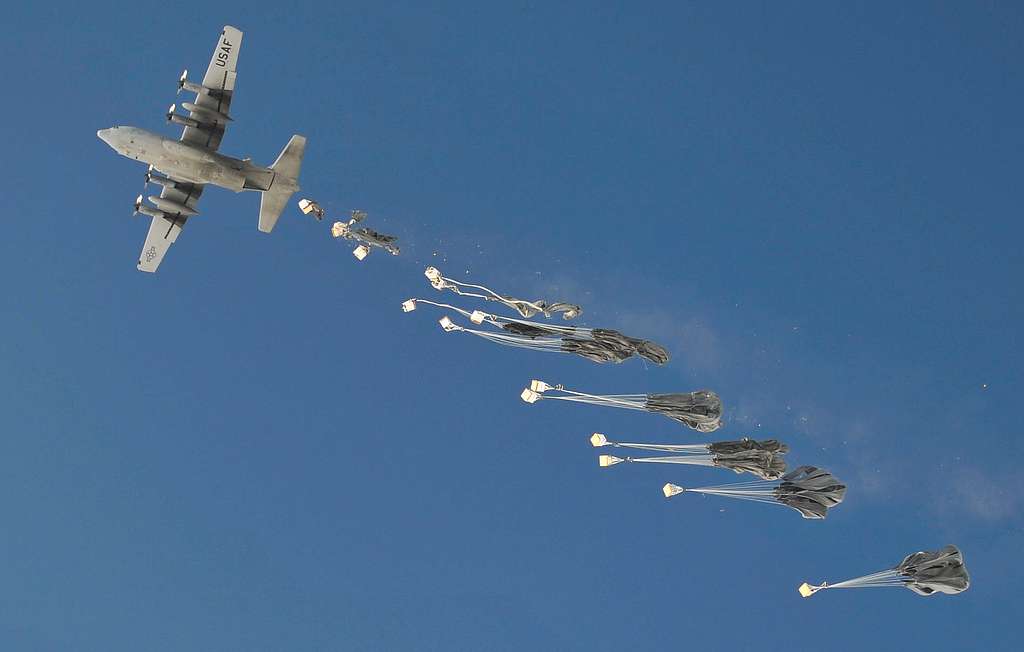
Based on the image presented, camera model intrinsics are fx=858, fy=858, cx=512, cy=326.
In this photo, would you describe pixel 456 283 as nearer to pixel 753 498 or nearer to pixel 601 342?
pixel 601 342

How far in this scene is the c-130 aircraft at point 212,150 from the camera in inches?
1837

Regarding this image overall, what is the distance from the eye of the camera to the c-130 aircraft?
1837 inches

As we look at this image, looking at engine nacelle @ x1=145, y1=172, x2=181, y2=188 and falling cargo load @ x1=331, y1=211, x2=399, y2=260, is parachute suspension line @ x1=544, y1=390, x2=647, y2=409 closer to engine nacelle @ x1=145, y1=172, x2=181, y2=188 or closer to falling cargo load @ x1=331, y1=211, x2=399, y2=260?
falling cargo load @ x1=331, y1=211, x2=399, y2=260

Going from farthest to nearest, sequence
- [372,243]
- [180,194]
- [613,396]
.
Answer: [180,194], [372,243], [613,396]

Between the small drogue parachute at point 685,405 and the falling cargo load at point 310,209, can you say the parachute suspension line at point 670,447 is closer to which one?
the small drogue parachute at point 685,405

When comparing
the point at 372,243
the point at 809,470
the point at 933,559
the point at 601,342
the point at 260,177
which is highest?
the point at 260,177

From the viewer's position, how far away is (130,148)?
153 ft

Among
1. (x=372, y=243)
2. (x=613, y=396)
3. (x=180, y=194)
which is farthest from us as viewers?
(x=180, y=194)

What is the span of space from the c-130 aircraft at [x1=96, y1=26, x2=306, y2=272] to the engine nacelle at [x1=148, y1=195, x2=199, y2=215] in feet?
3.92

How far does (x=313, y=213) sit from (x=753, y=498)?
1084 inches

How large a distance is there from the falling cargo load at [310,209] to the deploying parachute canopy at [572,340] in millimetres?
8759

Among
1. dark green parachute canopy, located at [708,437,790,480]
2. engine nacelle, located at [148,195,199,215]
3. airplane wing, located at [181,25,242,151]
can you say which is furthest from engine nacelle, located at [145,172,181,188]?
dark green parachute canopy, located at [708,437,790,480]

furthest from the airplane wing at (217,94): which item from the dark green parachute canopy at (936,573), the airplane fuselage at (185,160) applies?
the dark green parachute canopy at (936,573)

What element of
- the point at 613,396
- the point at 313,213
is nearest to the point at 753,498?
the point at 613,396
